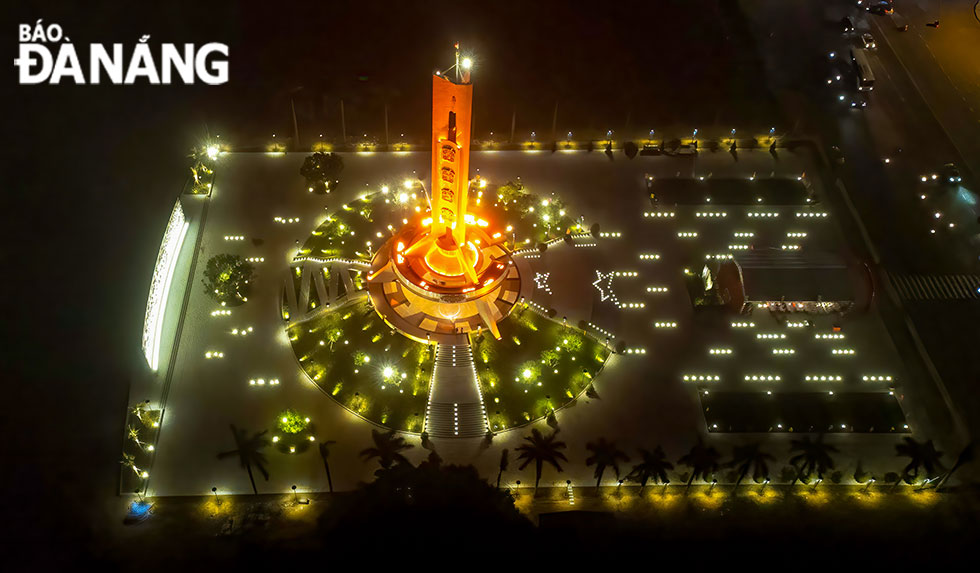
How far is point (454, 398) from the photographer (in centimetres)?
5619

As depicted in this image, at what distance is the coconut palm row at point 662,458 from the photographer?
49.6 metres

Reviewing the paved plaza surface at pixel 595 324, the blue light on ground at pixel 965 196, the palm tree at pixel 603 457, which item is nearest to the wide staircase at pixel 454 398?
the paved plaza surface at pixel 595 324

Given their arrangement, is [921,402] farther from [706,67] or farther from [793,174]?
[706,67]

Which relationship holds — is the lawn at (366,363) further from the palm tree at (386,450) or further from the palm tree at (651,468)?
the palm tree at (651,468)

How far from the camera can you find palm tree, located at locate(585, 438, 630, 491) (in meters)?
50.1

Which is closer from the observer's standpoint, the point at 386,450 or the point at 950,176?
the point at 386,450

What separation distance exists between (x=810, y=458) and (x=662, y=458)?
1018 cm

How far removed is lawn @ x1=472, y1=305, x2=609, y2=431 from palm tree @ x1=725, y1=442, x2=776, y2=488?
12.7 m

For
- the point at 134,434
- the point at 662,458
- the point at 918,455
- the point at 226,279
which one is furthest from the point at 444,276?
the point at 918,455

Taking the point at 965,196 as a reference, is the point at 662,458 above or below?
below

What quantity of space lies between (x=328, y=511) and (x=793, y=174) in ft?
182

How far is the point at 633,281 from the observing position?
6512 centimetres

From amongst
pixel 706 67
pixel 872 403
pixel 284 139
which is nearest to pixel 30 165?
pixel 284 139

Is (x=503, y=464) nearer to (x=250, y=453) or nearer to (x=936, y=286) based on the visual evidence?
(x=250, y=453)
